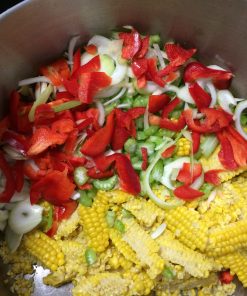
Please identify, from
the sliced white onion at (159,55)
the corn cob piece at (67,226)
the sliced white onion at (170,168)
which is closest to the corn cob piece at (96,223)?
the corn cob piece at (67,226)

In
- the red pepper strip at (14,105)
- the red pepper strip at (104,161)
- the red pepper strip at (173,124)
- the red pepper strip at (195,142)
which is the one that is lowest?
the red pepper strip at (195,142)

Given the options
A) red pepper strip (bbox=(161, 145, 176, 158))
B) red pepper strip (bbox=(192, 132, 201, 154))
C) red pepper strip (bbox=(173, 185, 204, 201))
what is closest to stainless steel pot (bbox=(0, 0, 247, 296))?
red pepper strip (bbox=(192, 132, 201, 154))

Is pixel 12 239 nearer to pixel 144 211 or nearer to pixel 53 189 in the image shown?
pixel 53 189

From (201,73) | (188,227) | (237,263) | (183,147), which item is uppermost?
(201,73)

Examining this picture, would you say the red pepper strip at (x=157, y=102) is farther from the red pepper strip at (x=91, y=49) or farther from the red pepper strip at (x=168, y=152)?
the red pepper strip at (x=91, y=49)

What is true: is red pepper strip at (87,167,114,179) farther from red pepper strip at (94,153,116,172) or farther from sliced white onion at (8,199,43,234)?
sliced white onion at (8,199,43,234)

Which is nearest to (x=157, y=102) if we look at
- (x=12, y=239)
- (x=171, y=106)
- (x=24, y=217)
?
(x=171, y=106)

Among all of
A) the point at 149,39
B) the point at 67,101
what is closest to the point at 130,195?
the point at 67,101
